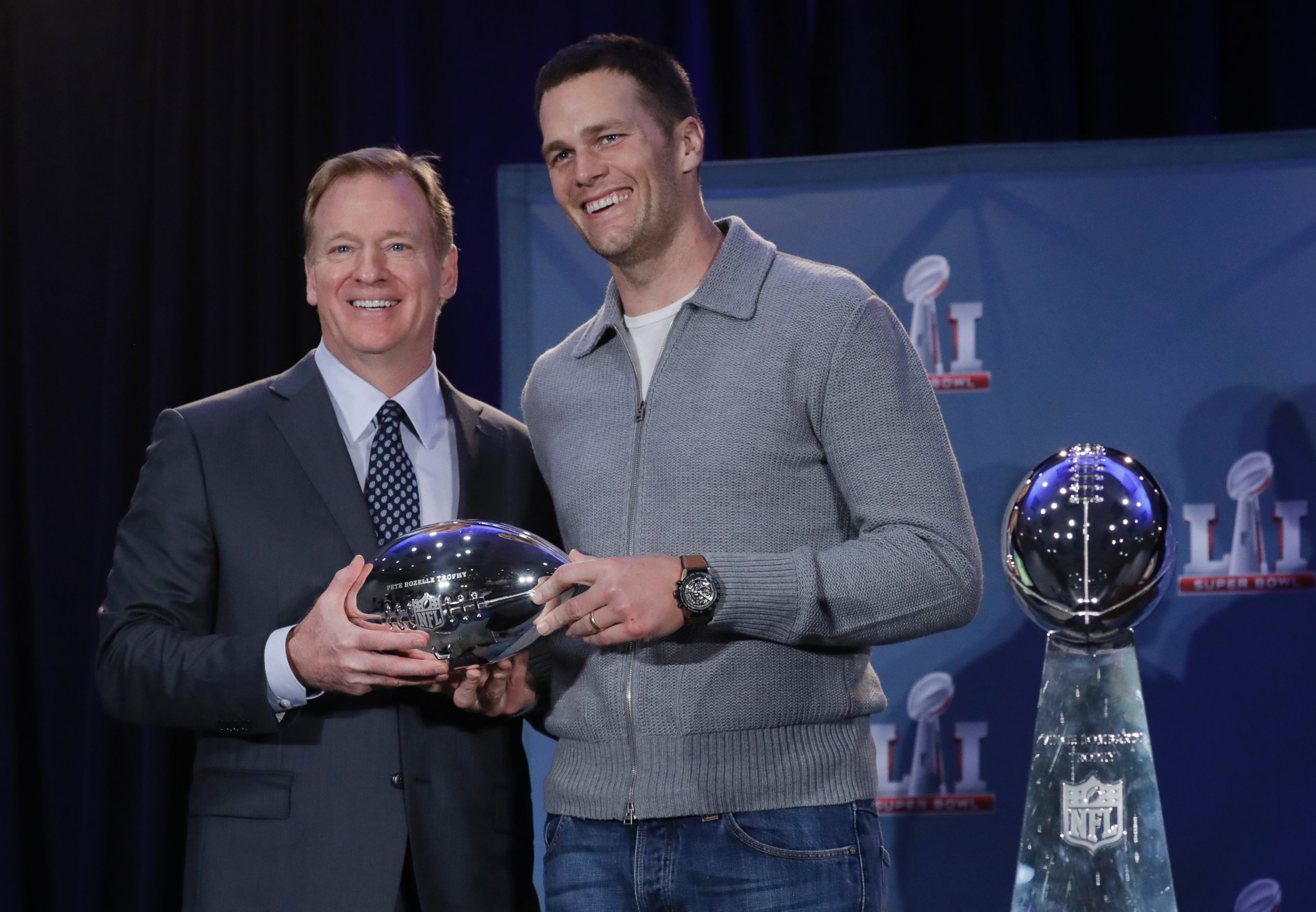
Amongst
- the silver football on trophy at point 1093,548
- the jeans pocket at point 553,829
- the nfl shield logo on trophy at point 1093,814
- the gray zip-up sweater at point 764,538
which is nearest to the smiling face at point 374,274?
the gray zip-up sweater at point 764,538

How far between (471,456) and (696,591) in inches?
28.4

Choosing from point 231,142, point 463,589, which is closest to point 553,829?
point 463,589

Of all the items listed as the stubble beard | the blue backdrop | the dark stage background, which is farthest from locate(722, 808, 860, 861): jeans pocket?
the dark stage background

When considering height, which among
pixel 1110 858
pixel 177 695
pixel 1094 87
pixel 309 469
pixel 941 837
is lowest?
pixel 941 837

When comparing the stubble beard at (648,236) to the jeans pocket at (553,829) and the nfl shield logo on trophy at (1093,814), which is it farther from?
the nfl shield logo on trophy at (1093,814)

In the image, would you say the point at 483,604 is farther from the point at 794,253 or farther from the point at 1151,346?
the point at 1151,346

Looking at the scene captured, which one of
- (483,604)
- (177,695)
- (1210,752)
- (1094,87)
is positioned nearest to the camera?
(483,604)

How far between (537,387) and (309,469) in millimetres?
390

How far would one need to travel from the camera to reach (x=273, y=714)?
6.31 feet

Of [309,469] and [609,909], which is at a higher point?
[309,469]

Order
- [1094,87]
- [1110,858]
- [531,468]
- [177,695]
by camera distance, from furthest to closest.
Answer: [1094,87]
[531,468]
[177,695]
[1110,858]

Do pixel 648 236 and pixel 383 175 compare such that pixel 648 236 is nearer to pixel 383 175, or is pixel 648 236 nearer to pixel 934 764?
pixel 383 175

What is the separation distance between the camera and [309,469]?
6.81ft

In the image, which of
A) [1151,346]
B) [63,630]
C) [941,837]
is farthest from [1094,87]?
[63,630]
